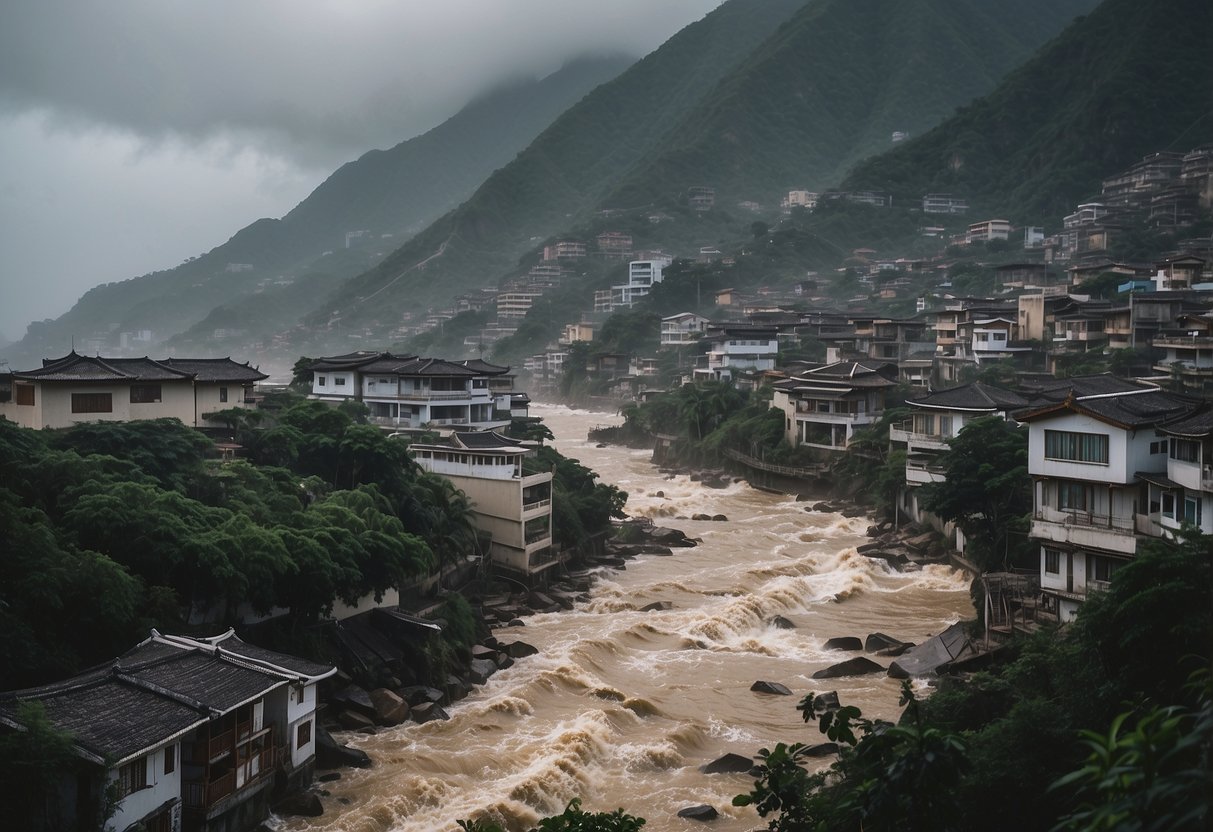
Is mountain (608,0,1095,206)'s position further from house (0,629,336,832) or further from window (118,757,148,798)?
window (118,757,148,798)

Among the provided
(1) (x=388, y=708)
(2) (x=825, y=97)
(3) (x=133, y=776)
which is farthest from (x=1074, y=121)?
(3) (x=133, y=776)

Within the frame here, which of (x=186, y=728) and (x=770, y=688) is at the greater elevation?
(x=186, y=728)

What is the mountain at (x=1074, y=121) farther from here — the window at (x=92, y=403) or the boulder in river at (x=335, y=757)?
the boulder in river at (x=335, y=757)

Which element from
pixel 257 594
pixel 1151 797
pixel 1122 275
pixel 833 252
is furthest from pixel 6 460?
pixel 833 252

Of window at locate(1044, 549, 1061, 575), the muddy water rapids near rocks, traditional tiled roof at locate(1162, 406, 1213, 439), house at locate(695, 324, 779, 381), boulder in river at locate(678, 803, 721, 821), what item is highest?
house at locate(695, 324, 779, 381)

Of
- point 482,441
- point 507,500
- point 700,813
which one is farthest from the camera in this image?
point 482,441

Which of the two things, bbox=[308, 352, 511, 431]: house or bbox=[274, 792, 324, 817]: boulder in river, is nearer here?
bbox=[274, 792, 324, 817]: boulder in river

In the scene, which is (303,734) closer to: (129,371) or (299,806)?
(299,806)

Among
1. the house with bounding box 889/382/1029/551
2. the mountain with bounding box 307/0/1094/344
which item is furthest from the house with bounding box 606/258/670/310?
the house with bounding box 889/382/1029/551
